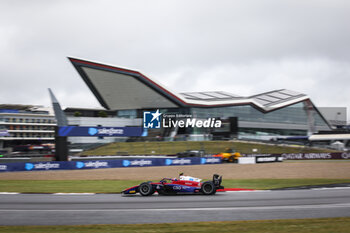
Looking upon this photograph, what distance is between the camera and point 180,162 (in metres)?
39.5

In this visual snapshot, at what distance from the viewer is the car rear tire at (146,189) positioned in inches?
627

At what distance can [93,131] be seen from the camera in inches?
1486

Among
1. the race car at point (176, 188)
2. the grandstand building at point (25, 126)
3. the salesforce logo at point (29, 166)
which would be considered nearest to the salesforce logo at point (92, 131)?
the salesforce logo at point (29, 166)

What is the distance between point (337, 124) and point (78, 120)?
108 m

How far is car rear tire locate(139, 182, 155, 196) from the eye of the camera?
15.9 meters

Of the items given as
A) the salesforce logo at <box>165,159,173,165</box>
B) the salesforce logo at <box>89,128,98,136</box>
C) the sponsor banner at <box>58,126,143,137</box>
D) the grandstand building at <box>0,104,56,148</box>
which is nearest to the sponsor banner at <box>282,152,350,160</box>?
the salesforce logo at <box>165,159,173,165</box>

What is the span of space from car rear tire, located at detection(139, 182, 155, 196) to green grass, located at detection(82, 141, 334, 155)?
1433 inches

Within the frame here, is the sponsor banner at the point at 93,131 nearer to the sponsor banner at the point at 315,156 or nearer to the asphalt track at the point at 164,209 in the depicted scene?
the sponsor banner at the point at 315,156

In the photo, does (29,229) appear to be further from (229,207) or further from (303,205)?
(303,205)

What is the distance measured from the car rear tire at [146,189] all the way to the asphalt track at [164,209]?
45.7 inches

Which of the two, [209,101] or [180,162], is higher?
[209,101]

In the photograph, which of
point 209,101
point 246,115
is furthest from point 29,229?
point 246,115

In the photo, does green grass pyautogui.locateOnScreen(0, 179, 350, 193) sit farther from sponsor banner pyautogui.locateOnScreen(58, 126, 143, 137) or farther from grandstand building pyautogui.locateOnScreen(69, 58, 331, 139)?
grandstand building pyautogui.locateOnScreen(69, 58, 331, 139)

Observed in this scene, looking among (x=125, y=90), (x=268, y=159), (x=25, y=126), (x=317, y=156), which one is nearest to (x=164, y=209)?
(x=268, y=159)
